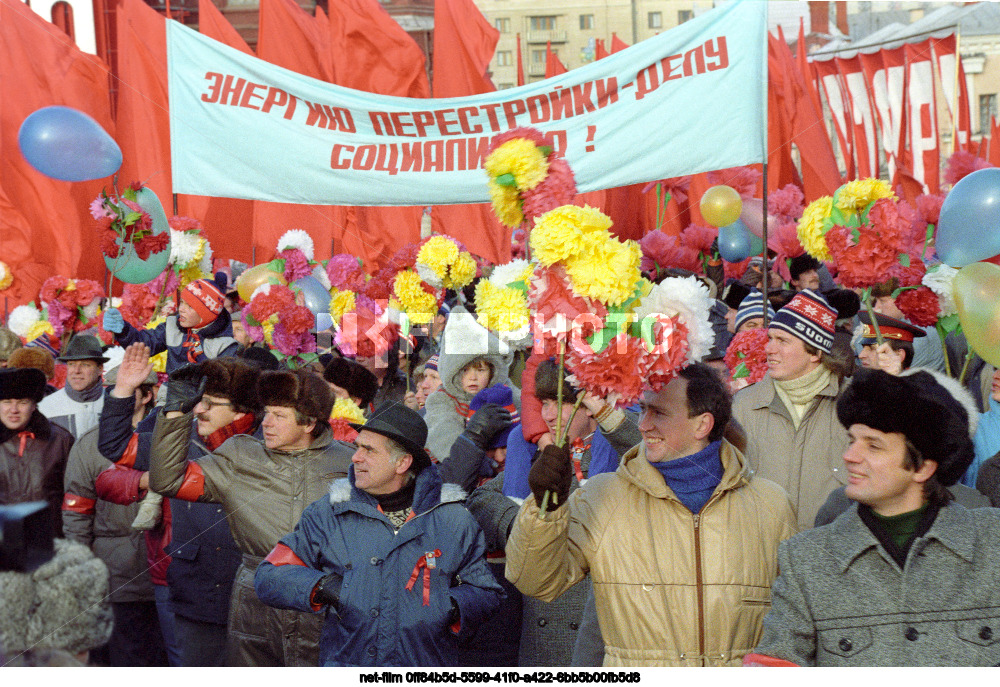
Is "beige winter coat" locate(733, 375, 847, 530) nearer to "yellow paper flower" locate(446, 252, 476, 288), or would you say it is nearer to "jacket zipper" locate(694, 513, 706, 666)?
"jacket zipper" locate(694, 513, 706, 666)

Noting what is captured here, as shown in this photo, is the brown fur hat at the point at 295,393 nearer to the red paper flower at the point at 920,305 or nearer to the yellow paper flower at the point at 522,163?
the yellow paper flower at the point at 522,163

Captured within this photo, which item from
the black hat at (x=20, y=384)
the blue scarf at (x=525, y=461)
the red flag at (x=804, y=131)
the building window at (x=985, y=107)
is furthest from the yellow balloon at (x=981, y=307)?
the building window at (x=985, y=107)

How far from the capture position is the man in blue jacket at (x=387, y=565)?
3002 mm

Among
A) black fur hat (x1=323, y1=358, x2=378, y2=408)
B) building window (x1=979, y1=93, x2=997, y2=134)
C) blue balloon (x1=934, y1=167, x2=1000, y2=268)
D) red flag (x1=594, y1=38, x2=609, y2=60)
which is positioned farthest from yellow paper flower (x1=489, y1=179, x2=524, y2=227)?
building window (x1=979, y1=93, x2=997, y2=134)

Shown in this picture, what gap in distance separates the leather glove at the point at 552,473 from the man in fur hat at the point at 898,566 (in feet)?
1.75

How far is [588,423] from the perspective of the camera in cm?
373

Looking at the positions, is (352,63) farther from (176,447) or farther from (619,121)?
(176,447)

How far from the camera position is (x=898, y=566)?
91.7 inches

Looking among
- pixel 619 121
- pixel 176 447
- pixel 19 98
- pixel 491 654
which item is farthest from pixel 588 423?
pixel 19 98

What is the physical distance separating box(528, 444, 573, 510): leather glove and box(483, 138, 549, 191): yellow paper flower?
0.78m

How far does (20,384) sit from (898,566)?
3.62 meters

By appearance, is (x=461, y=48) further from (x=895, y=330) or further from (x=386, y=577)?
(x=386, y=577)

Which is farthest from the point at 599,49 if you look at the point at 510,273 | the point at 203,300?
the point at 510,273

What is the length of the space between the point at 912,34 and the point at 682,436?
598 inches
